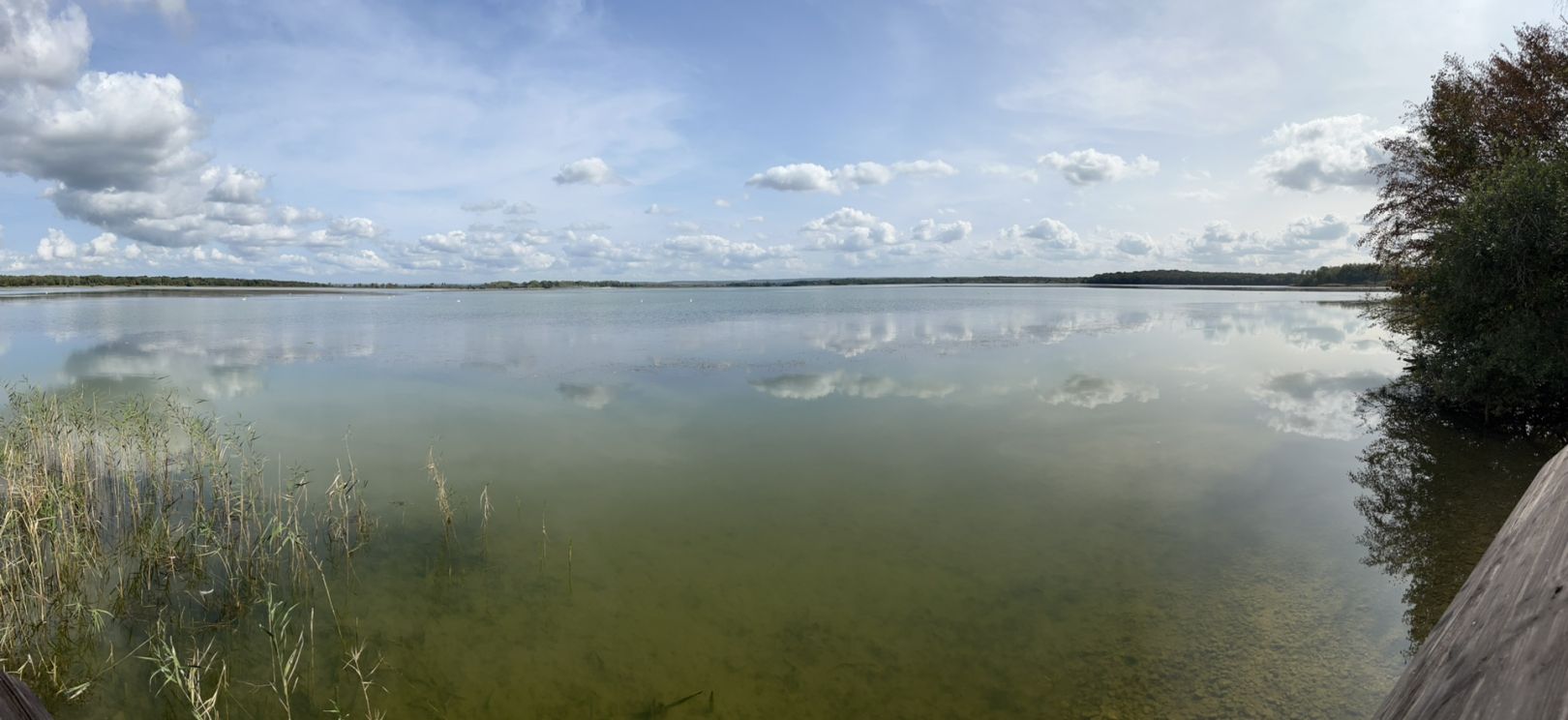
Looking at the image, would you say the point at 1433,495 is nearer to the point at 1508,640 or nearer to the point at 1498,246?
the point at 1498,246

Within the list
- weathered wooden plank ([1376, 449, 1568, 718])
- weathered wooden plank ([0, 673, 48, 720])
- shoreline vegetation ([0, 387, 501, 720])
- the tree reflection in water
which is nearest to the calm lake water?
the tree reflection in water

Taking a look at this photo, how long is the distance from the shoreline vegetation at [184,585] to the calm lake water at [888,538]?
0.23 m

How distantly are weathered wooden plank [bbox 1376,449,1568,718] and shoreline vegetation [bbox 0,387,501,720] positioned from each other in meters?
5.53

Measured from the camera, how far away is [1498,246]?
12.7 meters

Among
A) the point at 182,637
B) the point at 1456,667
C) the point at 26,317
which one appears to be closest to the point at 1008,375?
the point at 182,637

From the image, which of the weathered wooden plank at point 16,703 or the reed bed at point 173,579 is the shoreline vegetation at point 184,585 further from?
the weathered wooden plank at point 16,703

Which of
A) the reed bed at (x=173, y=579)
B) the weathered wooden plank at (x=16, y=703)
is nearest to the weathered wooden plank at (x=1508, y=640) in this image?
the weathered wooden plank at (x=16, y=703)

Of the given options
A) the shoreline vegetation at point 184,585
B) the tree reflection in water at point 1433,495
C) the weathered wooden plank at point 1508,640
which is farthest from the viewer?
the tree reflection in water at point 1433,495

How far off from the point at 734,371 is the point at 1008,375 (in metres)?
7.85

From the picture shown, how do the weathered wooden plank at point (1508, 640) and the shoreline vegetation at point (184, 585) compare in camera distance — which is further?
the shoreline vegetation at point (184, 585)

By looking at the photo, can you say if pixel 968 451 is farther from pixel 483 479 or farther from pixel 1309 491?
pixel 483 479

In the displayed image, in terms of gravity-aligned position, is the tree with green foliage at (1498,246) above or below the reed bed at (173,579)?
above

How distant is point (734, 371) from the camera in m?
20.8

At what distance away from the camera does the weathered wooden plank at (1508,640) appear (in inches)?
32.5
